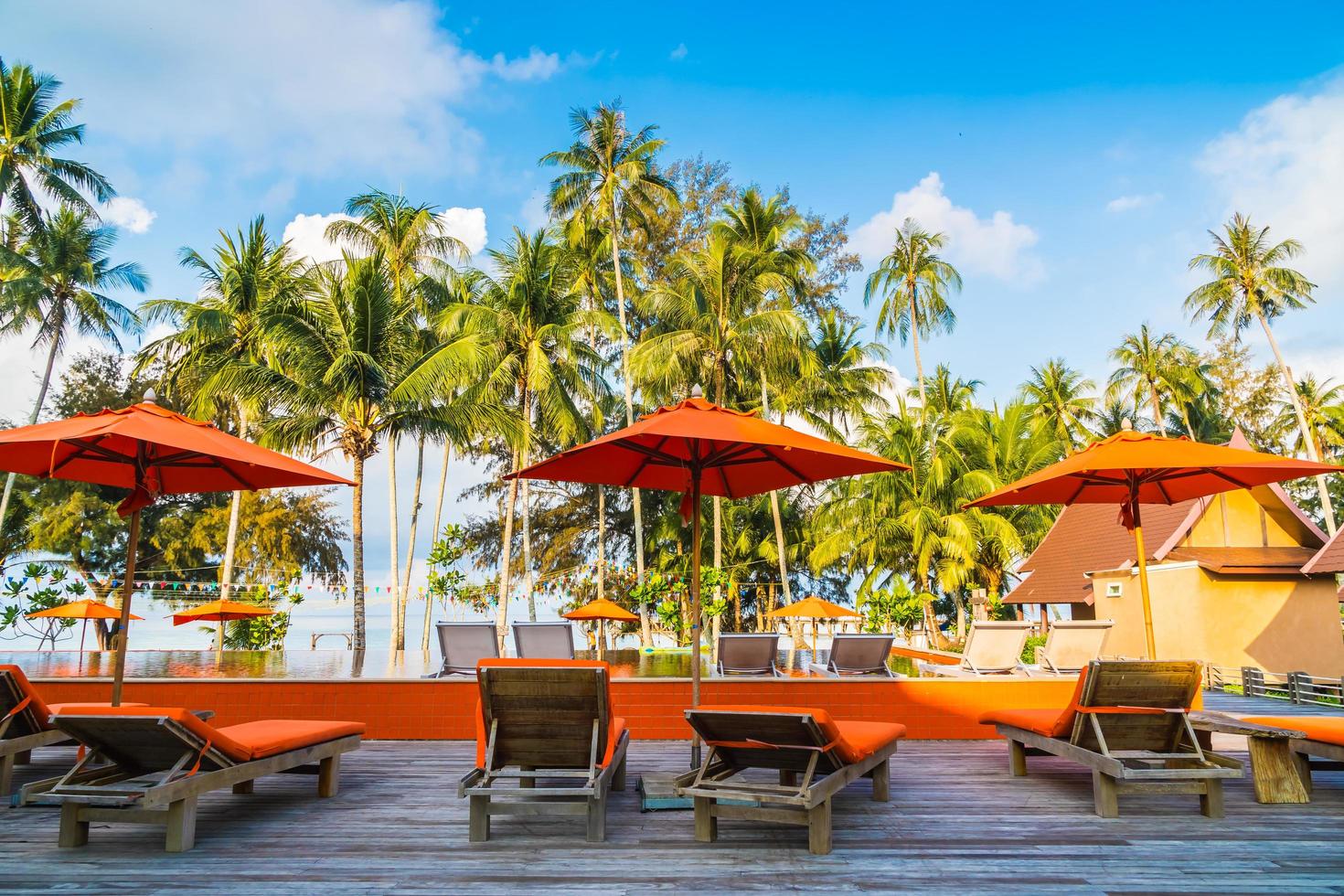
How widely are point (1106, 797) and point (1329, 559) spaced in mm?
14806

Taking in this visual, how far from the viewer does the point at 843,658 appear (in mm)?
8938

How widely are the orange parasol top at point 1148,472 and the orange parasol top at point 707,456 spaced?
4.91ft

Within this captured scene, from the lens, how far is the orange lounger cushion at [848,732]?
3684 millimetres

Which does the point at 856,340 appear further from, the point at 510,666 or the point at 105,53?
the point at 510,666

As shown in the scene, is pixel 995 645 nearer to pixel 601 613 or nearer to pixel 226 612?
pixel 601 613

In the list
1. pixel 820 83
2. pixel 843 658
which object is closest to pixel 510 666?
pixel 843 658

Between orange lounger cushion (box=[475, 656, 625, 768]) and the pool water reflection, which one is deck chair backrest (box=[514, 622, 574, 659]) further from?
orange lounger cushion (box=[475, 656, 625, 768])

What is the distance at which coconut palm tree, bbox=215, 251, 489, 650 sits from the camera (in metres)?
16.2

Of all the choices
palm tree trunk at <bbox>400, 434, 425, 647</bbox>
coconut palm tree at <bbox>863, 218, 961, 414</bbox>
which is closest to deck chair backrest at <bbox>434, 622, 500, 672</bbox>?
palm tree trunk at <bbox>400, 434, 425, 647</bbox>

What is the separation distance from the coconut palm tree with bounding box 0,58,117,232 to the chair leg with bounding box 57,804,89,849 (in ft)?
75.6

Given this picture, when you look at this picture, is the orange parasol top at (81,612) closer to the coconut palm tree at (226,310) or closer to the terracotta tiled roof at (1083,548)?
the coconut palm tree at (226,310)

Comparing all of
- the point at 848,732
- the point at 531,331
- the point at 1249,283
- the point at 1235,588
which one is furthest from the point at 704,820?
the point at 1249,283

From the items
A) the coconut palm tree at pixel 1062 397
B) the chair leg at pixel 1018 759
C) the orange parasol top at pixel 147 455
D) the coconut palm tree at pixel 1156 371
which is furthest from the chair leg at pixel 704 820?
the coconut palm tree at pixel 1156 371

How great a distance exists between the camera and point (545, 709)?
398cm
